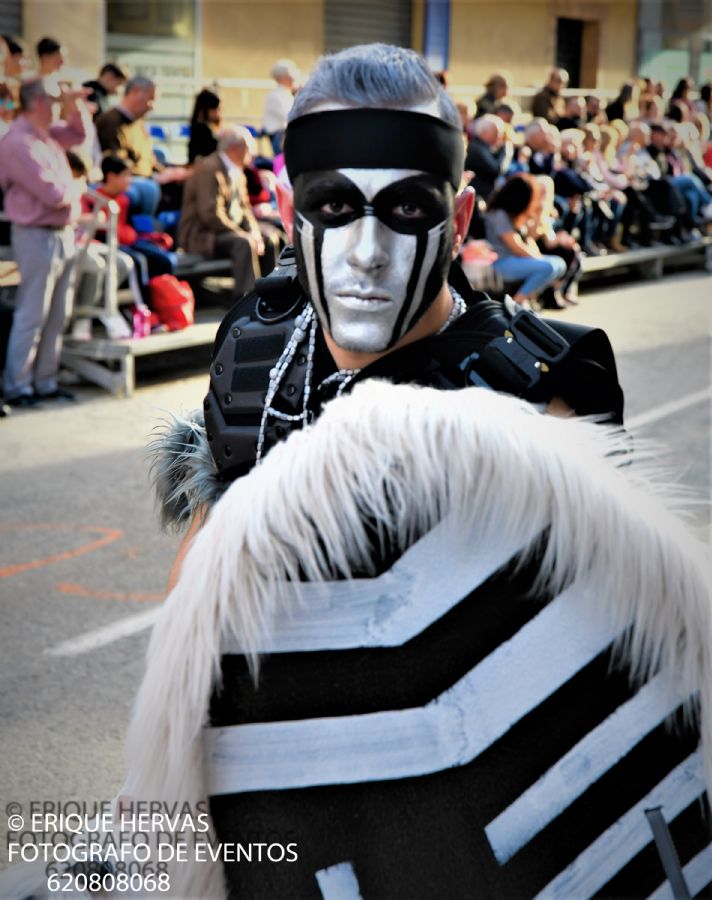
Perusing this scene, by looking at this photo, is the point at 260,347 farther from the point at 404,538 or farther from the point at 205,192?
the point at 205,192

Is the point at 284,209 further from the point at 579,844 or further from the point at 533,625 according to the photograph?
the point at 579,844

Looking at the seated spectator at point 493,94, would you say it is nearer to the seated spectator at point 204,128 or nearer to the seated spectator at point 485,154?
the seated spectator at point 485,154

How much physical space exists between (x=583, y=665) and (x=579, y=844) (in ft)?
0.58

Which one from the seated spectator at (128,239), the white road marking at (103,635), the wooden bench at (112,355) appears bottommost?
the white road marking at (103,635)

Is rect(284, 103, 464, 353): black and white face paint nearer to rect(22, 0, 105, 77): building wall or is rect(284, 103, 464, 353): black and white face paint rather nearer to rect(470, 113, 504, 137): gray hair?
rect(470, 113, 504, 137): gray hair

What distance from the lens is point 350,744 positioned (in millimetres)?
1255

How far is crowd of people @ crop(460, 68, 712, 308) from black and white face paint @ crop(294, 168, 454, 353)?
27.6ft

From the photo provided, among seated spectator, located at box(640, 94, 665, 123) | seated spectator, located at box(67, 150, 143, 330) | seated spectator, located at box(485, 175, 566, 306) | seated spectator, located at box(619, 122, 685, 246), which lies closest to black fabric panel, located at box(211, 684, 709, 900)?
seated spectator, located at box(67, 150, 143, 330)

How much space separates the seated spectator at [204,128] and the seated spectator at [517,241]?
240 centimetres

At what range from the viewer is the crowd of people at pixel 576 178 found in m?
10.9

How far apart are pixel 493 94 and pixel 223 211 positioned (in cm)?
484

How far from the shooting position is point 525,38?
2259 centimetres

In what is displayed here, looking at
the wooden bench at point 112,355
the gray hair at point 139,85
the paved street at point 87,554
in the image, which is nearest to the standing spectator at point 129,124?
the gray hair at point 139,85

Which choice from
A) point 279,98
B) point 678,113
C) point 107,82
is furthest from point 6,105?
point 678,113
